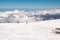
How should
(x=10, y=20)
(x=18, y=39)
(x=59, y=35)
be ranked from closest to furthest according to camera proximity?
(x=18, y=39), (x=59, y=35), (x=10, y=20)

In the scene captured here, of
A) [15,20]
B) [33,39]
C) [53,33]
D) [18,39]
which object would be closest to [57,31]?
[53,33]

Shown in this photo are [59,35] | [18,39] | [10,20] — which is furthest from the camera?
[10,20]

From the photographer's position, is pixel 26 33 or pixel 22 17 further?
pixel 22 17

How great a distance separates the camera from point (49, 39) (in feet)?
6.91

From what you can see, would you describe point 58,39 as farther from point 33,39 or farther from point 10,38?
point 10,38

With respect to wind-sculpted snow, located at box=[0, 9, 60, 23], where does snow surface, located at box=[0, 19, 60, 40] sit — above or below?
below

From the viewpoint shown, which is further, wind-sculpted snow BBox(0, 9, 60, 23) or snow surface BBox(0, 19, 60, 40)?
wind-sculpted snow BBox(0, 9, 60, 23)

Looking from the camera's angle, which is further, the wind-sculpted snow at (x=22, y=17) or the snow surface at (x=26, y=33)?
the wind-sculpted snow at (x=22, y=17)

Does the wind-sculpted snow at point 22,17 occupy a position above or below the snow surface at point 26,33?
above

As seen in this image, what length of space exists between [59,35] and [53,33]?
138 millimetres

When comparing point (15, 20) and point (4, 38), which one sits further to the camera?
point (15, 20)

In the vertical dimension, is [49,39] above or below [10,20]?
below

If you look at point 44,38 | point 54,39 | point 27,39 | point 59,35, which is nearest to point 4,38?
point 27,39

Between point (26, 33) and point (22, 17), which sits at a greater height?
point (22, 17)
